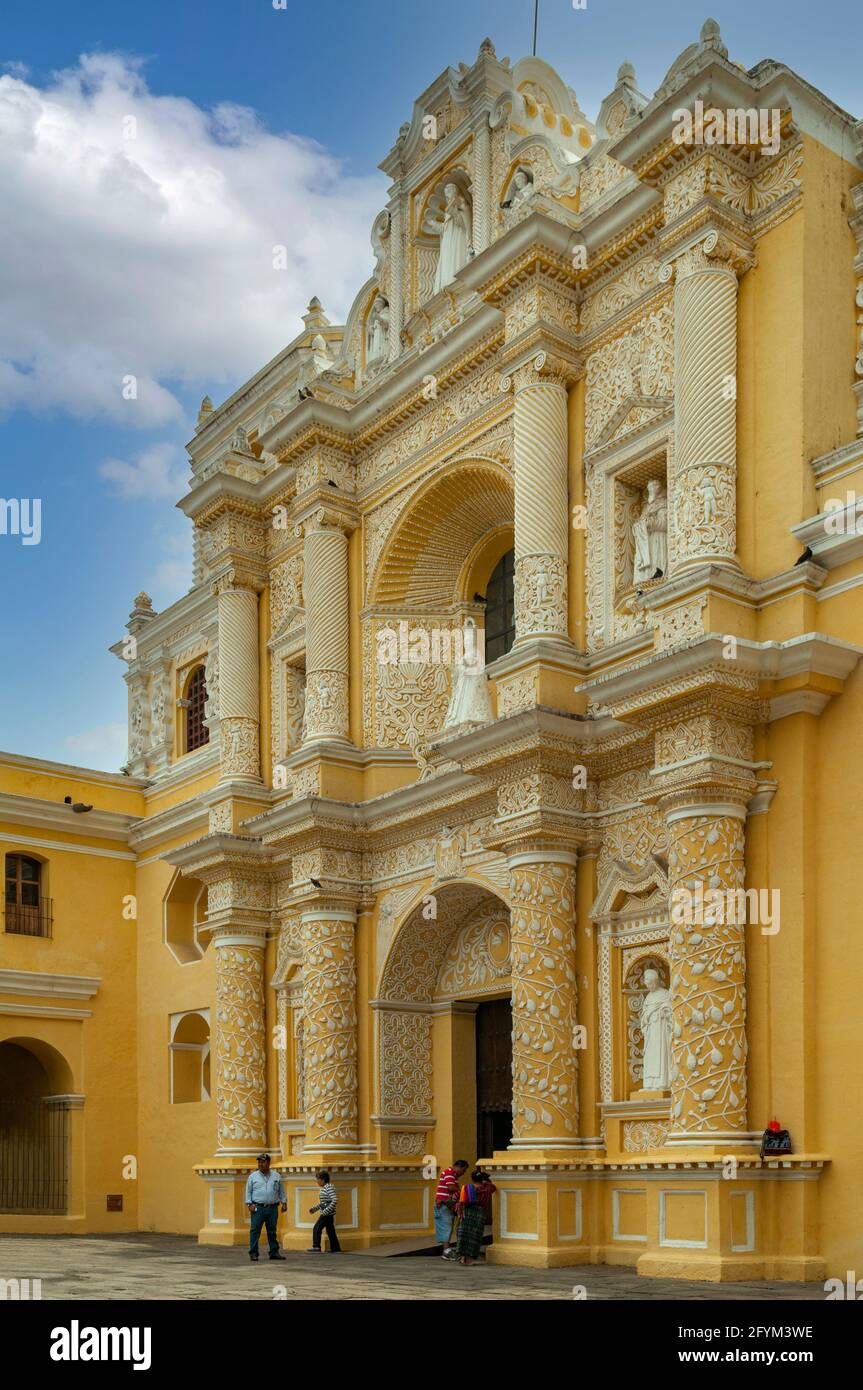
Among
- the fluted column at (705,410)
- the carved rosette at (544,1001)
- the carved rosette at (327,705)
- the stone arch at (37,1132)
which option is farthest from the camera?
the stone arch at (37,1132)

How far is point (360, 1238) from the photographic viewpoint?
1639 centimetres

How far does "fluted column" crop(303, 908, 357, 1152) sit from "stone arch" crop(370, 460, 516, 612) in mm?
3766

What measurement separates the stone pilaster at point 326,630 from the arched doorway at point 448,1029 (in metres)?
2.54

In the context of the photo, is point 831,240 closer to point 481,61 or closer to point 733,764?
point 733,764

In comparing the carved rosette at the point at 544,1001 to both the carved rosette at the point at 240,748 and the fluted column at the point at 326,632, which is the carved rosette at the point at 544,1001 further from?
the carved rosette at the point at 240,748

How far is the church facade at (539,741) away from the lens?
481 inches

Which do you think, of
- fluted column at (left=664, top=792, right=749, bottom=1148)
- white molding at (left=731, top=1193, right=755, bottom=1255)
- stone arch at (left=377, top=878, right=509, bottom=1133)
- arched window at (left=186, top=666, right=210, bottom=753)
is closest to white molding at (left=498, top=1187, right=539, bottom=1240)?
fluted column at (left=664, top=792, right=749, bottom=1148)

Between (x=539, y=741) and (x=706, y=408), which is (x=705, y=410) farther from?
(x=539, y=741)

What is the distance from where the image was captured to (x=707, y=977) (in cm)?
1216

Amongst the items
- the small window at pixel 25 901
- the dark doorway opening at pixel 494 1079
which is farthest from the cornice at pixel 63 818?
the dark doorway opening at pixel 494 1079

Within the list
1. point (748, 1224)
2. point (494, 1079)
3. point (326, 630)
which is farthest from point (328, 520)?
point (748, 1224)

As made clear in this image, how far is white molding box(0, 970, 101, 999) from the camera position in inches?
862

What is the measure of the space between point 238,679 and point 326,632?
2304mm

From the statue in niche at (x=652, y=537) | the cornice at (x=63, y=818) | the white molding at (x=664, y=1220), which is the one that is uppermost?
the statue in niche at (x=652, y=537)
